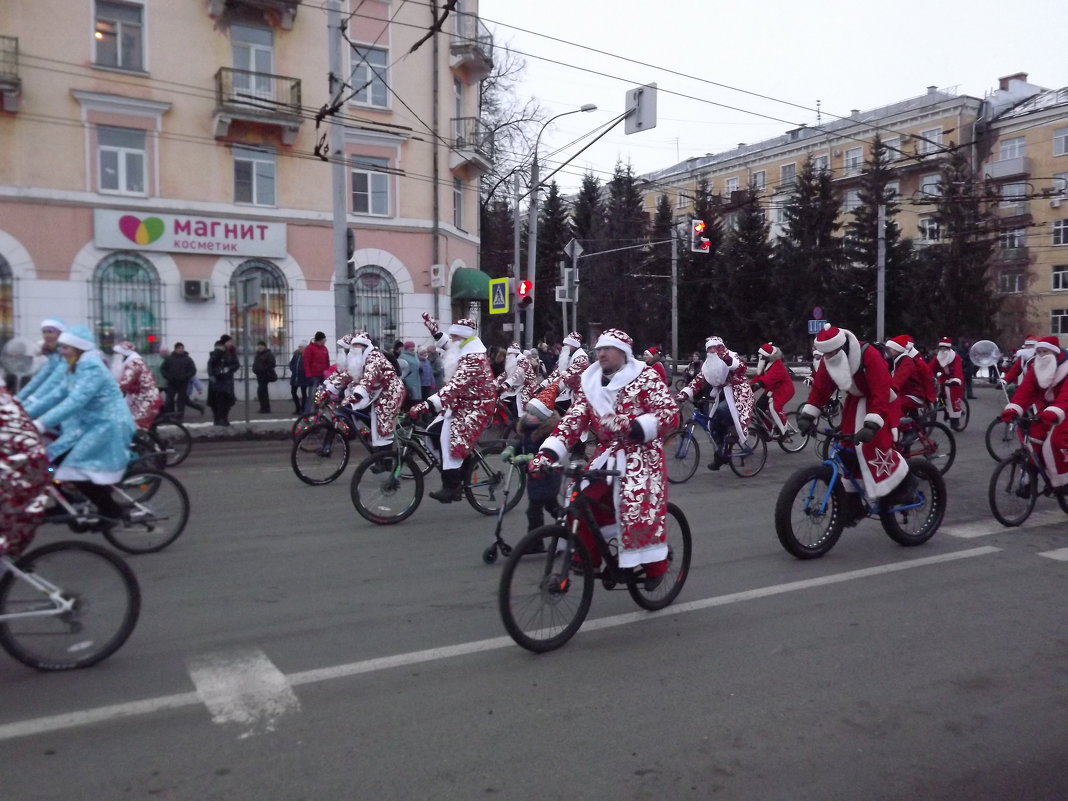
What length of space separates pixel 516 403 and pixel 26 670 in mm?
12497

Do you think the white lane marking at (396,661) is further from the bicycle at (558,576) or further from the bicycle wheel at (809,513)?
the bicycle wheel at (809,513)

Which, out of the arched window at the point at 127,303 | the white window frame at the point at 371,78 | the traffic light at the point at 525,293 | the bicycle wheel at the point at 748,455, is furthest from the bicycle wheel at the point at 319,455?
the white window frame at the point at 371,78

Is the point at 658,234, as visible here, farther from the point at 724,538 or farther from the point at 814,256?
the point at 724,538

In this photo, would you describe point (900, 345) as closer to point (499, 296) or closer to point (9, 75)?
point (499, 296)

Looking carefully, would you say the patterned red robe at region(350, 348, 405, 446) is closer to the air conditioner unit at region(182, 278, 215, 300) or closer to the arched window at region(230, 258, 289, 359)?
the air conditioner unit at region(182, 278, 215, 300)

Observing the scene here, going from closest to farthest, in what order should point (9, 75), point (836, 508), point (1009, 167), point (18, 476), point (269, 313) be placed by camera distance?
1. point (18, 476)
2. point (836, 508)
3. point (9, 75)
4. point (269, 313)
5. point (1009, 167)

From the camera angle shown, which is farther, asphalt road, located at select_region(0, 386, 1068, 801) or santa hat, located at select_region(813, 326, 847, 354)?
santa hat, located at select_region(813, 326, 847, 354)

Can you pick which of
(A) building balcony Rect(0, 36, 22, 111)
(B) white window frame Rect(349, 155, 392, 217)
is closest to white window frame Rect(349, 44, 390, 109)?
(B) white window frame Rect(349, 155, 392, 217)

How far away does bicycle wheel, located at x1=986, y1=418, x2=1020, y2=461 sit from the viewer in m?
13.0

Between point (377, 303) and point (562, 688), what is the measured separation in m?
23.0

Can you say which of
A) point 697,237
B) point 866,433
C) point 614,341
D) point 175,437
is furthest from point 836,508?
point 697,237

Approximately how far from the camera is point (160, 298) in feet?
77.2

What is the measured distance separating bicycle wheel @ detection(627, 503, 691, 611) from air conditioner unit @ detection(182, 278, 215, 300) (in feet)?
65.8

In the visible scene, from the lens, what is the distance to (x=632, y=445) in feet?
18.4
